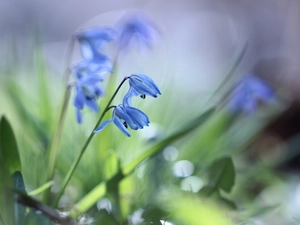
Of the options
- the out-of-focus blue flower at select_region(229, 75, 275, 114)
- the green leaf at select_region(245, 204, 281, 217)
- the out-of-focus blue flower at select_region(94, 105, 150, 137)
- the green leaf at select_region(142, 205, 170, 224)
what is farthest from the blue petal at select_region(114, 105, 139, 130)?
the out-of-focus blue flower at select_region(229, 75, 275, 114)

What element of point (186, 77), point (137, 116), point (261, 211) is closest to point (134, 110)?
point (137, 116)

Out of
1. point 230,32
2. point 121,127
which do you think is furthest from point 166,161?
point 230,32

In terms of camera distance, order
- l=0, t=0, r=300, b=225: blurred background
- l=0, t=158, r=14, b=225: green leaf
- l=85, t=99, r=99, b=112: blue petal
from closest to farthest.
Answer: l=0, t=158, r=14, b=225: green leaf → l=85, t=99, r=99, b=112: blue petal → l=0, t=0, r=300, b=225: blurred background

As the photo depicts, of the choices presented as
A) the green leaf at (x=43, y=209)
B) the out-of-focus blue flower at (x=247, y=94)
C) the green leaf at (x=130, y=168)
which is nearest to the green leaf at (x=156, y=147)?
the green leaf at (x=130, y=168)

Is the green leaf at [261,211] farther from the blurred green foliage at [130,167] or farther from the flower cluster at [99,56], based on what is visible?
the flower cluster at [99,56]

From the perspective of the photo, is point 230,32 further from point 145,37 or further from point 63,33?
point 145,37

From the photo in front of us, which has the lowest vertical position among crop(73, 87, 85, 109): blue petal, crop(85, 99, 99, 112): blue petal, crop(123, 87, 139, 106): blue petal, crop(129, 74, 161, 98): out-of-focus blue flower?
crop(85, 99, 99, 112): blue petal

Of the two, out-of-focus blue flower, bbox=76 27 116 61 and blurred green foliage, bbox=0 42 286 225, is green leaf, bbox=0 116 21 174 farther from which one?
out-of-focus blue flower, bbox=76 27 116 61
